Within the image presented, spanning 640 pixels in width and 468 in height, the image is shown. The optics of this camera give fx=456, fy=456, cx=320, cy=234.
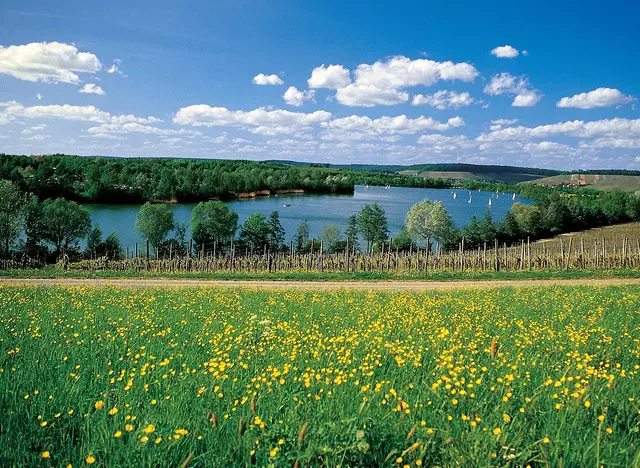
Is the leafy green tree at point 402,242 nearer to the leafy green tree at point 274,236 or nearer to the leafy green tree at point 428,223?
the leafy green tree at point 428,223

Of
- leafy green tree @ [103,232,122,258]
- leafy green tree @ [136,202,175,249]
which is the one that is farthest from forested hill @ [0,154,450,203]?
leafy green tree @ [103,232,122,258]

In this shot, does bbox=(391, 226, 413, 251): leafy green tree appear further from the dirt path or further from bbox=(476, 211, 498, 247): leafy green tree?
the dirt path

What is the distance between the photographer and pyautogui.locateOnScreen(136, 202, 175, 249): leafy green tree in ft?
183

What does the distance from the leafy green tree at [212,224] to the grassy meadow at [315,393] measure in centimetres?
4816

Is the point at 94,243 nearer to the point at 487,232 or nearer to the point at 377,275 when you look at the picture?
the point at 377,275

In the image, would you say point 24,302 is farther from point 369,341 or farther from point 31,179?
point 31,179

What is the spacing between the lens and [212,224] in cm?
5797

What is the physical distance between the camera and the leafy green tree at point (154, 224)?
183 ft

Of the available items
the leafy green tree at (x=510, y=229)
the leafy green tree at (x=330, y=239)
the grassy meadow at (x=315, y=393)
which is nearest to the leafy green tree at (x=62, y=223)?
the leafy green tree at (x=330, y=239)

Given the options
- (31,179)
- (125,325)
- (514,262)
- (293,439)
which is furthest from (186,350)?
(31,179)

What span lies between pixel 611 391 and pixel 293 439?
378cm

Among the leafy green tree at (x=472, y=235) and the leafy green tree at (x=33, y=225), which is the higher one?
the leafy green tree at (x=33, y=225)

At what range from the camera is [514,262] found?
39250 millimetres

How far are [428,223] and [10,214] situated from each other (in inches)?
1996
